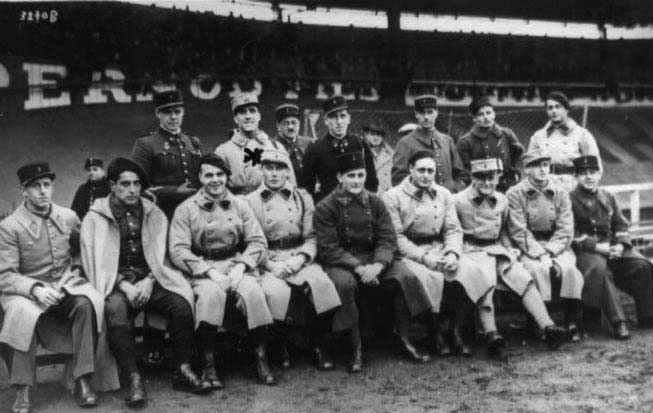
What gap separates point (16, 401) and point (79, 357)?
0.45 metres

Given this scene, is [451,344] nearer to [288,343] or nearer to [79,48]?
[288,343]

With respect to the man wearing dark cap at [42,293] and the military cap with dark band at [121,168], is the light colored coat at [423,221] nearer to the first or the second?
the military cap with dark band at [121,168]

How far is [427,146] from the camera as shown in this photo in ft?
21.1

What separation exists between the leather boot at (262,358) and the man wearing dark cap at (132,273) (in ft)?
1.33

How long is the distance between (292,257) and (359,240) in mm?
534

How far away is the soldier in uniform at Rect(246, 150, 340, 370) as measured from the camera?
16.4 ft

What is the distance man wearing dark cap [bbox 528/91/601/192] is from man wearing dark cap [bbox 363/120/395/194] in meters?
1.65

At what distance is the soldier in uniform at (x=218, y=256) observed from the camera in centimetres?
469

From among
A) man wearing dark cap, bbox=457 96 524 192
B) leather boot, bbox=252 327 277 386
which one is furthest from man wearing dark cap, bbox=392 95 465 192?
leather boot, bbox=252 327 277 386

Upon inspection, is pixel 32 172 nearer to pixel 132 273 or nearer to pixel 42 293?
pixel 42 293

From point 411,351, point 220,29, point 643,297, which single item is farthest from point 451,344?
point 220,29

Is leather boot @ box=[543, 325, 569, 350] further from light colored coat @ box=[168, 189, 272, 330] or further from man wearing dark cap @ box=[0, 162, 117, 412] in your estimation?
man wearing dark cap @ box=[0, 162, 117, 412]

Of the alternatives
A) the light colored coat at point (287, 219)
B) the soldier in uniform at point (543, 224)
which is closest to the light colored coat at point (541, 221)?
the soldier in uniform at point (543, 224)

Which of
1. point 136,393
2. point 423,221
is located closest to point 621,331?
point 423,221
